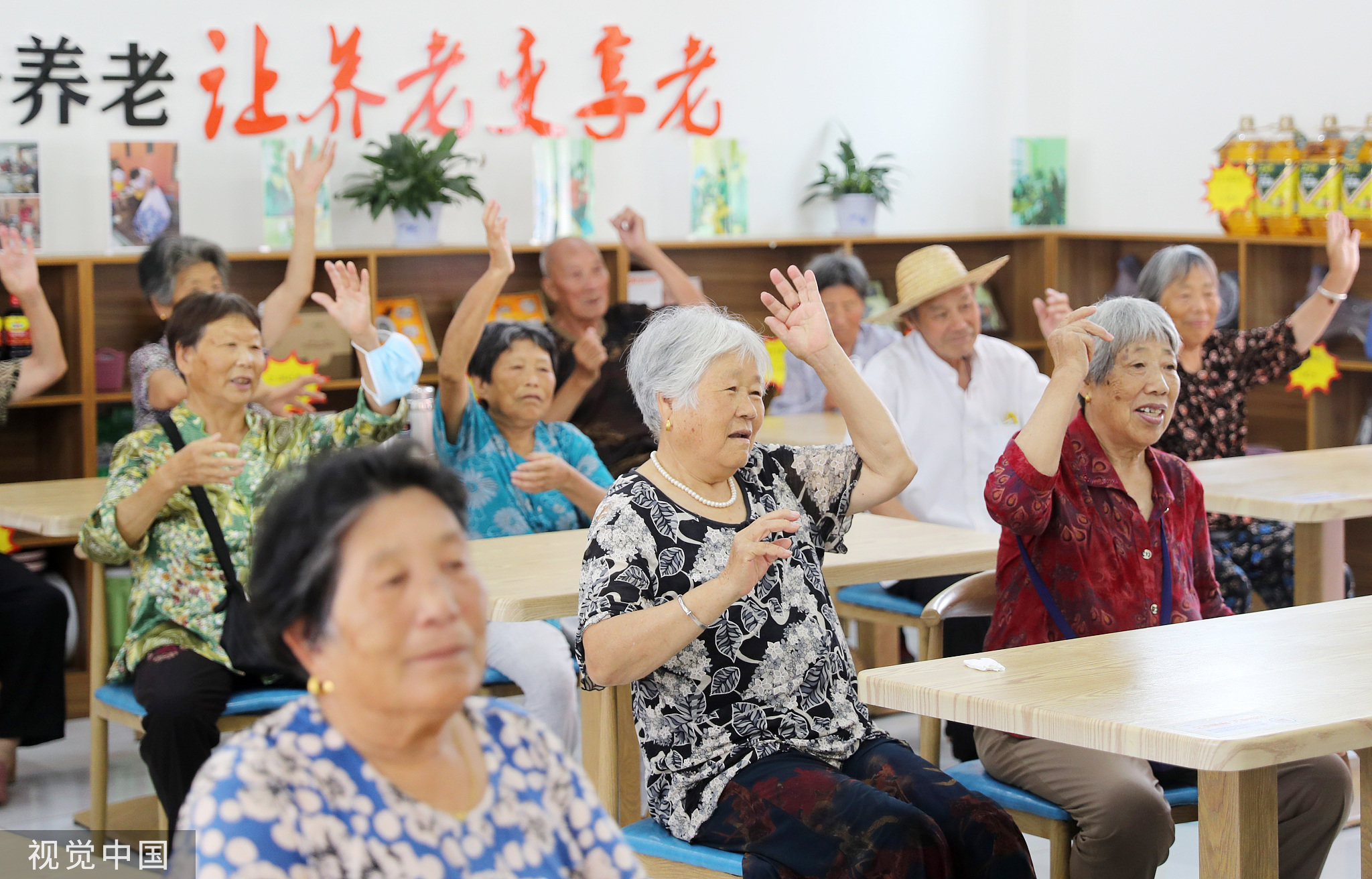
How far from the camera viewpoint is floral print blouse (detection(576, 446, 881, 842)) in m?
2.35

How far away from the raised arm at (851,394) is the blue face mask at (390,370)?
97 centimetres

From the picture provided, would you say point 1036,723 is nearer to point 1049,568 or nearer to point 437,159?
point 1049,568

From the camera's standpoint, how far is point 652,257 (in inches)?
211

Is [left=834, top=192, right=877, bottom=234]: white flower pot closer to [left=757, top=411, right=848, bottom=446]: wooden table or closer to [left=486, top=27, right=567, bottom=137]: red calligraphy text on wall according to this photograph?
[left=757, top=411, right=848, bottom=446]: wooden table

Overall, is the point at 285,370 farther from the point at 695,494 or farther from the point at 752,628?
the point at 752,628

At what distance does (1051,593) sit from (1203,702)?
0.71 metres

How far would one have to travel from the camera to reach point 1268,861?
2072 millimetres

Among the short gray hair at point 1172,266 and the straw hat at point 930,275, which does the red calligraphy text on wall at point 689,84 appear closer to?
the straw hat at point 930,275

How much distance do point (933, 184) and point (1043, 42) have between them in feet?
2.79

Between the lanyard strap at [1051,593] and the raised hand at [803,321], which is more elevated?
the raised hand at [803,321]

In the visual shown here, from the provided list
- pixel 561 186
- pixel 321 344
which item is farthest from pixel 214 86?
pixel 561 186

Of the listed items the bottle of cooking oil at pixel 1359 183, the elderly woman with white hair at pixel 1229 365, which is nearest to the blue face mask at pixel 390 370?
the elderly woman with white hair at pixel 1229 365

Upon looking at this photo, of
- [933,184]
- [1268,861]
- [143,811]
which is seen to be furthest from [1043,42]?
[1268,861]

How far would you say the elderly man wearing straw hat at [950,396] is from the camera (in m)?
4.22
